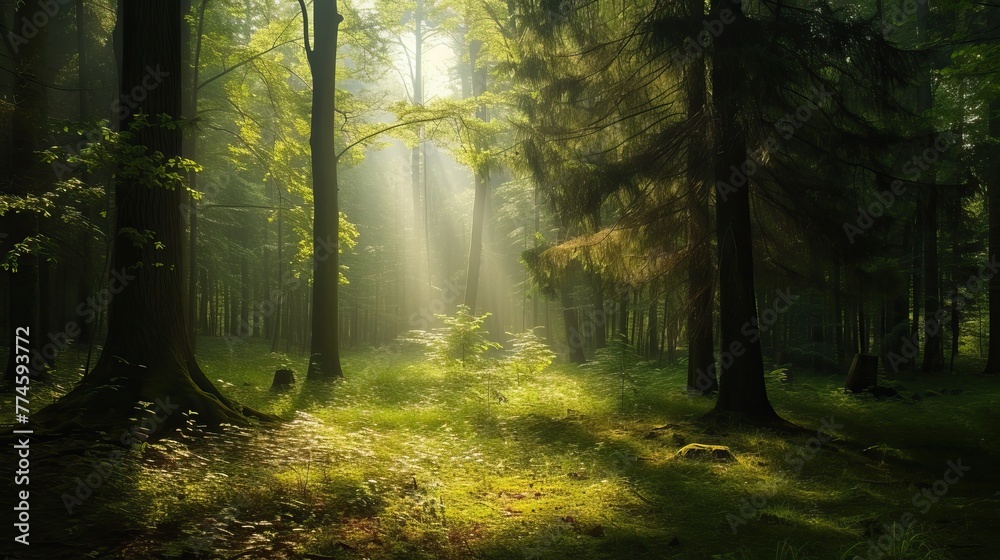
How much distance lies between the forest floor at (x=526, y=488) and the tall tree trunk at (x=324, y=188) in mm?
A: 2710

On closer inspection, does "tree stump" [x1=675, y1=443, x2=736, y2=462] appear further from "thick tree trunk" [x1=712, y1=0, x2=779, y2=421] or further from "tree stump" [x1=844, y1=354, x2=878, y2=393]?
"tree stump" [x1=844, y1=354, x2=878, y2=393]

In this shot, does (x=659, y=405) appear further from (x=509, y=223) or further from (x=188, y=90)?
(x=509, y=223)

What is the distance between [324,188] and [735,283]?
9240 millimetres

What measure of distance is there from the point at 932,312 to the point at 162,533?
60.3 ft

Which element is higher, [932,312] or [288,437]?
[932,312]

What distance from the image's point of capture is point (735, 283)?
29.0ft

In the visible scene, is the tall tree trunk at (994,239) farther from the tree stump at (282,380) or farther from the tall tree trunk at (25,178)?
the tall tree trunk at (25,178)

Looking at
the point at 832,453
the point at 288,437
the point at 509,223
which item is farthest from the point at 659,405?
the point at 509,223

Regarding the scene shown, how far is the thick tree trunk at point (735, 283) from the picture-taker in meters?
8.62

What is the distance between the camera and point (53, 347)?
430 inches

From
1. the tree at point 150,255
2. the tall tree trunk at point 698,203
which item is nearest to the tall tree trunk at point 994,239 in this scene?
the tall tree trunk at point 698,203

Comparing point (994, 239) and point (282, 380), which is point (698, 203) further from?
point (994, 239)

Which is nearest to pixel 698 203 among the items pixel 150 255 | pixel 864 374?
pixel 864 374

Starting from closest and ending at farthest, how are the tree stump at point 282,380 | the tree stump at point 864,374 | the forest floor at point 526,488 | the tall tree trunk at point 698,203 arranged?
the forest floor at point 526,488 < the tall tree trunk at point 698,203 < the tree stump at point 282,380 < the tree stump at point 864,374
